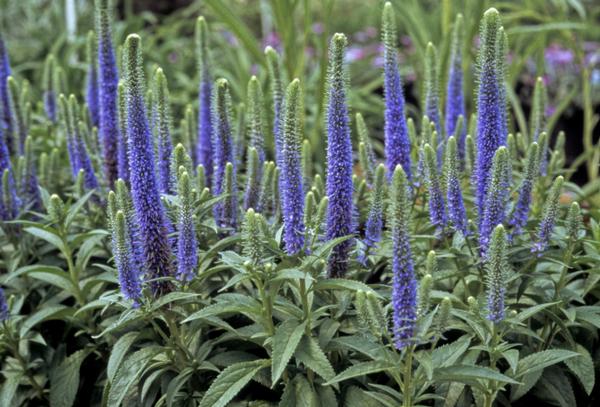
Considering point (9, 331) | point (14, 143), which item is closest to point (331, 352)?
point (9, 331)

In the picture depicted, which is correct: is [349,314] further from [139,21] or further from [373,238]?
[139,21]

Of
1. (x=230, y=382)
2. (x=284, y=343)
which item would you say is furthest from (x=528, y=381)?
(x=230, y=382)

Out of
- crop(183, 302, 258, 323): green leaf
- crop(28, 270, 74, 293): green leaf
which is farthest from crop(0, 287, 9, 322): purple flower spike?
crop(183, 302, 258, 323): green leaf

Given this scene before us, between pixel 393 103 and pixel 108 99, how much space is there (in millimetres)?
1551

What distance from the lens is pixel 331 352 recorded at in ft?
9.73

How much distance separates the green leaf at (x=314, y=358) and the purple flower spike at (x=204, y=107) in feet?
5.11

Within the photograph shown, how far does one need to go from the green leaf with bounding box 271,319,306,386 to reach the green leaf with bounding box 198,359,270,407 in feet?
0.43

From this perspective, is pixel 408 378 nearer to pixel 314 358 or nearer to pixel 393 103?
pixel 314 358

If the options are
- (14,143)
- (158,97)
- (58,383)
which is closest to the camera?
(158,97)

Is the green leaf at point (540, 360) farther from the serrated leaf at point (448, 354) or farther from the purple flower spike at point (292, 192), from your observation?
the purple flower spike at point (292, 192)

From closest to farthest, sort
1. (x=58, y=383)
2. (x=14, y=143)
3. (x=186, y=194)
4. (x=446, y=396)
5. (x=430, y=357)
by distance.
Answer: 1. (x=430, y=357)
2. (x=186, y=194)
3. (x=446, y=396)
4. (x=58, y=383)
5. (x=14, y=143)

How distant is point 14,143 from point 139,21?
4.83 metres

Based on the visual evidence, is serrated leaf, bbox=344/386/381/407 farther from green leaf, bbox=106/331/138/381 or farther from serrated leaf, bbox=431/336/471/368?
green leaf, bbox=106/331/138/381

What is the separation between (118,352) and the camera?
2.86m
